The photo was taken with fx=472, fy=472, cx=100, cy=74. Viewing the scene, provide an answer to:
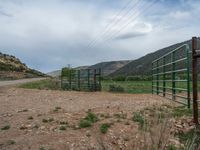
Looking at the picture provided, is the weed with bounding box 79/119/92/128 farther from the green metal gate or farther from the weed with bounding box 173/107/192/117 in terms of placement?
the green metal gate

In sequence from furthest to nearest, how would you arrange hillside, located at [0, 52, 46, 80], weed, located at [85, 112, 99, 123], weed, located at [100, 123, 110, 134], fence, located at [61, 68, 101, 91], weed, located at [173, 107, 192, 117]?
hillside, located at [0, 52, 46, 80], fence, located at [61, 68, 101, 91], weed, located at [173, 107, 192, 117], weed, located at [85, 112, 99, 123], weed, located at [100, 123, 110, 134]

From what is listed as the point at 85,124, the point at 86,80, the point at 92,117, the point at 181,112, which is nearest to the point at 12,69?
the point at 86,80

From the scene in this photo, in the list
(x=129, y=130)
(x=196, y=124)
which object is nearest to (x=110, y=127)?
(x=129, y=130)

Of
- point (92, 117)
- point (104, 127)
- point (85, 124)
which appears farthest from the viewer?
point (92, 117)

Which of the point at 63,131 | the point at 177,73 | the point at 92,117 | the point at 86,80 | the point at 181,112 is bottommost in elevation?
the point at 63,131

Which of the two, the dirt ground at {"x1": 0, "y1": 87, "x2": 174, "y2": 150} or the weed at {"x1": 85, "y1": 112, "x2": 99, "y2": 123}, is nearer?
the dirt ground at {"x1": 0, "y1": 87, "x2": 174, "y2": 150}

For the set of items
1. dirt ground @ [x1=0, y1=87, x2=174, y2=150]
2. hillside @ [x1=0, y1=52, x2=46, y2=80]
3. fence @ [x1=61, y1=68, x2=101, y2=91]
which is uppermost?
hillside @ [x1=0, y1=52, x2=46, y2=80]

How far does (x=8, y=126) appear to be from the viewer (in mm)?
11484

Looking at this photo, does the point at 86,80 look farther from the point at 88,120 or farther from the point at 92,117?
the point at 88,120

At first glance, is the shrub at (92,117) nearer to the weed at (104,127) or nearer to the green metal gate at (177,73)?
the weed at (104,127)

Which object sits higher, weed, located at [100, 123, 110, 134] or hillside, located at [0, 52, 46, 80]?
hillside, located at [0, 52, 46, 80]

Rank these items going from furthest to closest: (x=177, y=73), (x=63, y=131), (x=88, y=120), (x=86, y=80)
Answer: (x=86, y=80), (x=177, y=73), (x=88, y=120), (x=63, y=131)

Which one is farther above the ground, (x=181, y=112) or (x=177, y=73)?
(x=177, y=73)

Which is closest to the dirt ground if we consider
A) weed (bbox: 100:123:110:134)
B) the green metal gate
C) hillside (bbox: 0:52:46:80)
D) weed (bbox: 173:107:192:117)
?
weed (bbox: 100:123:110:134)
